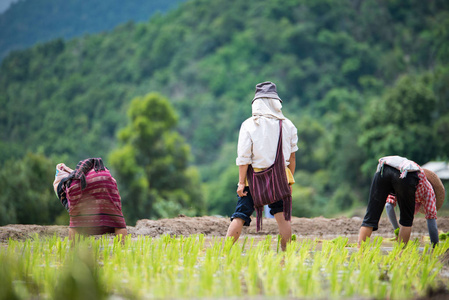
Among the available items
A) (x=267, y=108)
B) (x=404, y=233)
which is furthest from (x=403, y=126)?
(x=267, y=108)

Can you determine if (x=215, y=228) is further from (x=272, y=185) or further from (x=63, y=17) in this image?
(x=63, y=17)

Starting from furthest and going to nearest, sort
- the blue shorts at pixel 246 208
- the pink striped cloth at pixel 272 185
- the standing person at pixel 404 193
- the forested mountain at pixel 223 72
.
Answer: the forested mountain at pixel 223 72
the standing person at pixel 404 193
the blue shorts at pixel 246 208
the pink striped cloth at pixel 272 185

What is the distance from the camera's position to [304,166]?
58.7 metres

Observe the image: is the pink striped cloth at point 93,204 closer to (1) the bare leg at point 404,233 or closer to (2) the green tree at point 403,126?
(1) the bare leg at point 404,233

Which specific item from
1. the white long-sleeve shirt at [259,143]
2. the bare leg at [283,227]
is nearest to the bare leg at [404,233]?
the bare leg at [283,227]

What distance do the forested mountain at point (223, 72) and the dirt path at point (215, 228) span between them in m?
40.8

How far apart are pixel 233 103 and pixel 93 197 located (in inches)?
2928

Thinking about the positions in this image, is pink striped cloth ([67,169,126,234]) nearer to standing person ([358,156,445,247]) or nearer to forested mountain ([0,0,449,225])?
standing person ([358,156,445,247])

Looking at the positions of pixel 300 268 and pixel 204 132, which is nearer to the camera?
pixel 300 268

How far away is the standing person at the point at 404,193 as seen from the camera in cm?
723

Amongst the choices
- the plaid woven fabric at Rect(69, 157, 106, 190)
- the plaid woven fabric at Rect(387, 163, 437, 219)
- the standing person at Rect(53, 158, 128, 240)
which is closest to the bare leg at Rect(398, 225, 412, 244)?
the plaid woven fabric at Rect(387, 163, 437, 219)

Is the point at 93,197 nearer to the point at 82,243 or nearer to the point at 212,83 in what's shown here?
the point at 82,243

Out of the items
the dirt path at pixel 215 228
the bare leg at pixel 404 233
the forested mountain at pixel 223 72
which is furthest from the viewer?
the forested mountain at pixel 223 72

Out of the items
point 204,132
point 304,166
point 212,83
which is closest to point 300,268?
point 304,166
